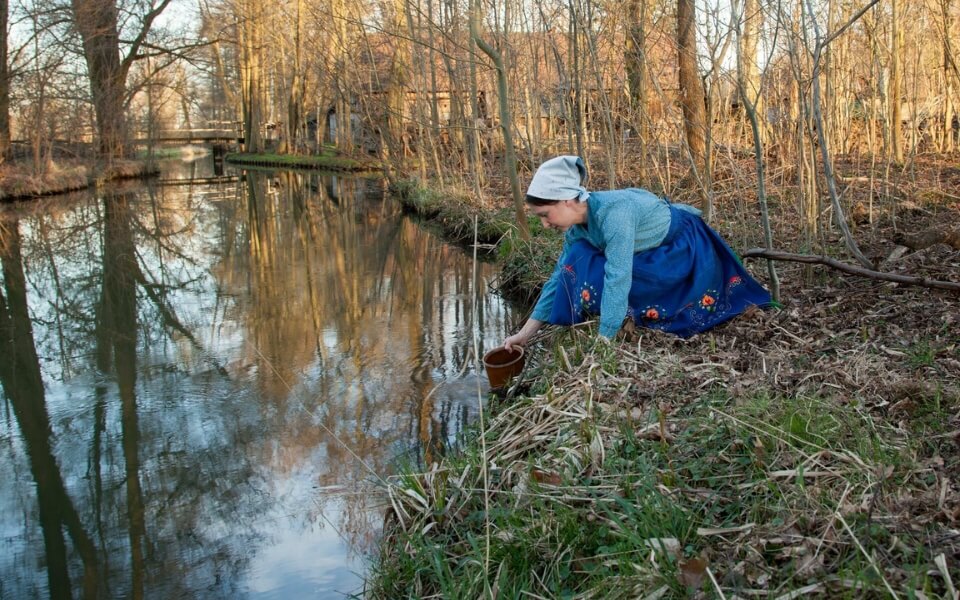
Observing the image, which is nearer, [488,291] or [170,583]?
[170,583]

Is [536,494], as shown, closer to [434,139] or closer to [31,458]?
[31,458]

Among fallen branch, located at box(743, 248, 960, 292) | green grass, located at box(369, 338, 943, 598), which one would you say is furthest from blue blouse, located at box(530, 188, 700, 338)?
green grass, located at box(369, 338, 943, 598)

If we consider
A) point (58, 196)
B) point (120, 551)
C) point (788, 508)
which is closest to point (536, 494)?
point (788, 508)

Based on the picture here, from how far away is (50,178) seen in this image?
20641mm

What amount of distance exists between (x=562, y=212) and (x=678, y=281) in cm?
74

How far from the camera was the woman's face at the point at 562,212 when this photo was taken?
398 cm

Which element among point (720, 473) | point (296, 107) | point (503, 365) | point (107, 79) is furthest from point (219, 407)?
point (296, 107)

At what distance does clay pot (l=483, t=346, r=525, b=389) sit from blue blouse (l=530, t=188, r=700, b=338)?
0.24 metres

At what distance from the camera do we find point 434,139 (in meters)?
14.3

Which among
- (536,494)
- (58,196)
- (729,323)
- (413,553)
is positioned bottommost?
(413,553)

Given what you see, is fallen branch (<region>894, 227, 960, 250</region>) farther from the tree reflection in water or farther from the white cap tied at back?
the tree reflection in water

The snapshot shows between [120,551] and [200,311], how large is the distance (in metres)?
4.57

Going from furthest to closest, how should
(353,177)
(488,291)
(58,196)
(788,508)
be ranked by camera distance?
(353,177) → (58,196) → (488,291) → (788,508)

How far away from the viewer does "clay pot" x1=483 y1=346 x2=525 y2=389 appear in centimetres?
426
